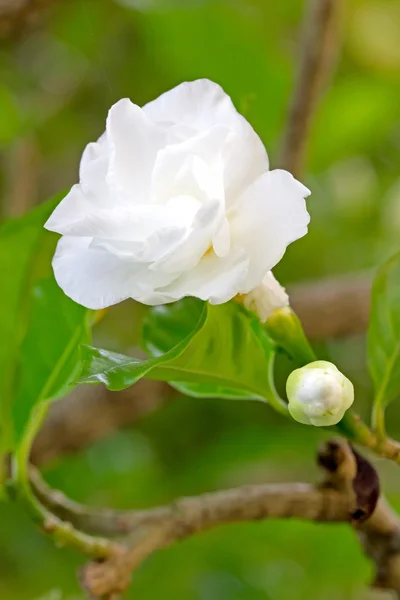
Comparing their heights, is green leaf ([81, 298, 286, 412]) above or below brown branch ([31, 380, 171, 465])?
above

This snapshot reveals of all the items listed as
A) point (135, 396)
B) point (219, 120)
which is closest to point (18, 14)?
point (135, 396)

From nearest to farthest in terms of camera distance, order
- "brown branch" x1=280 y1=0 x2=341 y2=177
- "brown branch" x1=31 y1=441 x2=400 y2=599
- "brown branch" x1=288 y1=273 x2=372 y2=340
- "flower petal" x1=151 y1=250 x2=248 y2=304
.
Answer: "flower petal" x1=151 y1=250 x2=248 y2=304, "brown branch" x1=31 y1=441 x2=400 y2=599, "brown branch" x1=280 y1=0 x2=341 y2=177, "brown branch" x1=288 y1=273 x2=372 y2=340

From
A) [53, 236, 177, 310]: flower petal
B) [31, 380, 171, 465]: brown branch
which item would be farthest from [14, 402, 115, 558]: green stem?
[31, 380, 171, 465]: brown branch

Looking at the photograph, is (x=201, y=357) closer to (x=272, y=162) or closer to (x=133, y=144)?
(x=133, y=144)

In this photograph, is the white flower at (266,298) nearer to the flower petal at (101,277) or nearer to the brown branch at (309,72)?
the flower petal at (101,277)

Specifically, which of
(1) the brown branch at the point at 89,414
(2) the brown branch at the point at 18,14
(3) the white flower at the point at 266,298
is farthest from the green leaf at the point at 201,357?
(2) the brown branch at the point at 18,14

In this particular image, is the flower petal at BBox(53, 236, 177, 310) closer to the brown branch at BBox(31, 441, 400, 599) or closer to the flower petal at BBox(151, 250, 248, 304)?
the flower petal at BBox(151, 250, 248, 304)
